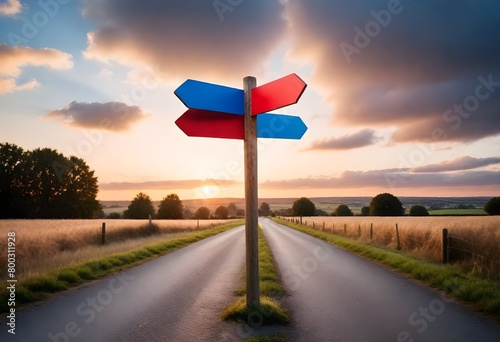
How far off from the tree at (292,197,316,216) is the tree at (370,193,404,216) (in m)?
24.7

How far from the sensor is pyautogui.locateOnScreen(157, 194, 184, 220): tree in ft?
240

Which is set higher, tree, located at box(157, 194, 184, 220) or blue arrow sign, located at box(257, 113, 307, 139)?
blue arrow sign, located at box(257, 113, 307, 139)

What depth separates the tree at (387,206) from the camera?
7156cm

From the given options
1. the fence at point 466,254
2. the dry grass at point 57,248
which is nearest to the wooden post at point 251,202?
the dry grass at point 57,248

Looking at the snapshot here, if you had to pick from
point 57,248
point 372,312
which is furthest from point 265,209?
point 372,312

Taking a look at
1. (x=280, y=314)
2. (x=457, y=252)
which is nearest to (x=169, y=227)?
(x=457, y=252)

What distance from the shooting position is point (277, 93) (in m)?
4.88

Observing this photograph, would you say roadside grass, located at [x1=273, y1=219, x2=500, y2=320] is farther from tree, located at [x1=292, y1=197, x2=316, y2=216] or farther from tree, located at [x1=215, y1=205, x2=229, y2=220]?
tree, located at [x1=215, y1=205, x2=229, y2=220]

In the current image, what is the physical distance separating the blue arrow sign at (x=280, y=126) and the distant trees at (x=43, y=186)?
5866cm

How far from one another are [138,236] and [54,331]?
20.9m

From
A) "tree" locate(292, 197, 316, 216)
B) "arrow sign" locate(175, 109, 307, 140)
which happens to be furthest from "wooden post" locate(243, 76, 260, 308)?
"tree" locate(292, 197, 316, 216)

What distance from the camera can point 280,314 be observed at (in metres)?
5.39

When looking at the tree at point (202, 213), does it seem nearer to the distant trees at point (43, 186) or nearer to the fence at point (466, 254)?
the distant trees at point (43, 186)

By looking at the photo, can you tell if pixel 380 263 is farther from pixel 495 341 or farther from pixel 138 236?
pixel 138 236
